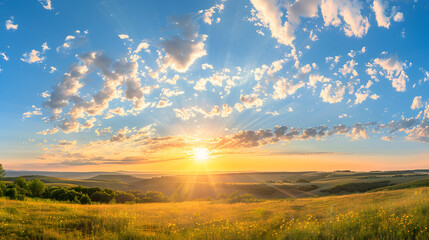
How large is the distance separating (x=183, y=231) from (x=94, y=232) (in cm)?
365

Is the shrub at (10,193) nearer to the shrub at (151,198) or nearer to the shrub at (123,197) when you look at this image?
the shrub at (123,197)

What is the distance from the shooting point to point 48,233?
28.9 ft

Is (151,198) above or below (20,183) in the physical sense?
below

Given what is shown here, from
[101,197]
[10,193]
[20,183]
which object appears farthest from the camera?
[101,197]

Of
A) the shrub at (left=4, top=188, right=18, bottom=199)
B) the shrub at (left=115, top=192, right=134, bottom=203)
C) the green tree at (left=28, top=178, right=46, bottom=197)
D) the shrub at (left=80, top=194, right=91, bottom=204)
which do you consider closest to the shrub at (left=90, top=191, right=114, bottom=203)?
the shrub at (left=115, top=192, right=134, bottom=203)

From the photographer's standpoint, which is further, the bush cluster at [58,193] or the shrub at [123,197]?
the shrub at [123,197]

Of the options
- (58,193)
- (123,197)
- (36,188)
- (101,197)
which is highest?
(36,188)

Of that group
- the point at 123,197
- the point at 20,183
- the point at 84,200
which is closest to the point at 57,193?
the point at 84,200

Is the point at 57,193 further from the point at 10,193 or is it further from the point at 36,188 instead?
the point at 10,193

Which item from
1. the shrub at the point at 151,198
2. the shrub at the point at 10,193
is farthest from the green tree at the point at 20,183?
the shrub at the point at 151,198

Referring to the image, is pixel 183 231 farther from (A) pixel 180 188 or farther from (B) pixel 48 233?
(A) pixel 180 188

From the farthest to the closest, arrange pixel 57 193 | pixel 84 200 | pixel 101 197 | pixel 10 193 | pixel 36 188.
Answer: pixel 101 197 → pixel 36 188 → pixel 84 200 → pixel 57 193 → pixel 10 193

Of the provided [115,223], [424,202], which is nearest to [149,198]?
[115,223]

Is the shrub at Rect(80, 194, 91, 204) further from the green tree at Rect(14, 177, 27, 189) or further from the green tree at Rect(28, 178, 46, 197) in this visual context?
the green tree at Rect(14, 177, 27, 189)
